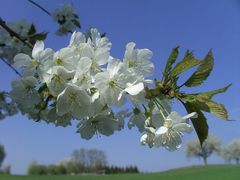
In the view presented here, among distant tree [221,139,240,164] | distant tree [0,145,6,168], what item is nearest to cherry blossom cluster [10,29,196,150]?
distant tree [221,139,240,164]

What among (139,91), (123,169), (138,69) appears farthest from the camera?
(123,169)

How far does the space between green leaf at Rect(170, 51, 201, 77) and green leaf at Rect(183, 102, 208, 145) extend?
0.07m

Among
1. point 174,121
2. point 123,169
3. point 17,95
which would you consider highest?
point 123,169

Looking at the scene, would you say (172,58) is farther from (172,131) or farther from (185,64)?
(172,131)

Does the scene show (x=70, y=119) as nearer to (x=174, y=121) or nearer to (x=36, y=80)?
(x=36, y=80)

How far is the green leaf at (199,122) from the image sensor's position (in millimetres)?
796

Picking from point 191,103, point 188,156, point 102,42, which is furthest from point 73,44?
point 188,156

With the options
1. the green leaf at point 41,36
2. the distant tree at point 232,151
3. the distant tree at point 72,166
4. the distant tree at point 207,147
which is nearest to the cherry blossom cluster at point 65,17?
the green leaf at point 41,36

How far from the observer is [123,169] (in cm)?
3184

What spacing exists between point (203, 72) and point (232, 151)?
3845cm

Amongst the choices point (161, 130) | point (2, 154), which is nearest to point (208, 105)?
point (161, 130)

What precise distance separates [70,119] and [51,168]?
40954 millimetres

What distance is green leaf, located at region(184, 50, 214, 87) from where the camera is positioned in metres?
0.80

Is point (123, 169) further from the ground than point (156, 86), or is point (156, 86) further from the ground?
point (123, 169)
